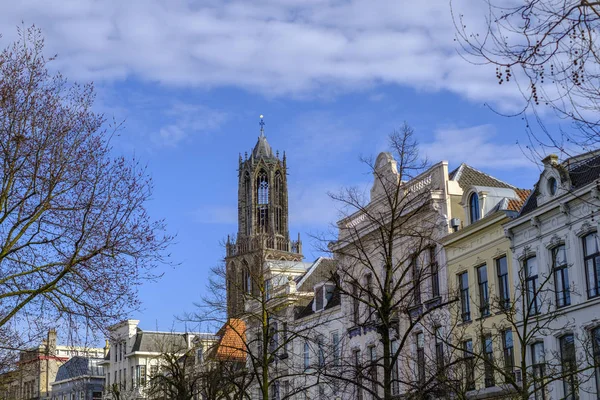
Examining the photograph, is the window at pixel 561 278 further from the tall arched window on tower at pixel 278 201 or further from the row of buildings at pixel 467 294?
the tall arched window on tower at pixel 278 201

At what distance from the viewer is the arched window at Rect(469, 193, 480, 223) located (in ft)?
135

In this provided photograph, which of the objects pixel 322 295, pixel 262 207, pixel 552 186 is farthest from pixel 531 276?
pixel 262 207

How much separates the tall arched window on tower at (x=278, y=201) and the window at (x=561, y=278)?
112 metres

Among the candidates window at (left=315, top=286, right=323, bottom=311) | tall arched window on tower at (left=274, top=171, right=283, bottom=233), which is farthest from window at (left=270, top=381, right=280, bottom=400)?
tall arched window on tower at (left=274, top=171, right=283, bottom=233)

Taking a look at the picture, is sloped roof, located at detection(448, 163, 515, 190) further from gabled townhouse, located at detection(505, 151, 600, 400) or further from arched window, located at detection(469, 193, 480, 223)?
gabled townhouse, located at detection(505, 151, 600, 400)

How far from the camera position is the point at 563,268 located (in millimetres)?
35031

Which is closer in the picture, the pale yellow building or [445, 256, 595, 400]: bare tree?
[445, 256, 595, 400]: bare tree

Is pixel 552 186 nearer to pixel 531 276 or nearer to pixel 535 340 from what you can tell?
pixel 531 276

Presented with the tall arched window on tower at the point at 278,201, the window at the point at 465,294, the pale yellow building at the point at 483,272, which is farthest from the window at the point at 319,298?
the tall arched window on tower at the point at 278,201

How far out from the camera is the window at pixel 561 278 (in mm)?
34750

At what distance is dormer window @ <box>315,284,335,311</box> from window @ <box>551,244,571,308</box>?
68.2 ft

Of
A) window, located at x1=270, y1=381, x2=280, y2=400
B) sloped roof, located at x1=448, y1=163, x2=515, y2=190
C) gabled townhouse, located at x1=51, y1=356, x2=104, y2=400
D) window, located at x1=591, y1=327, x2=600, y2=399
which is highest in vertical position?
sloped roof, located at x1=448, y1=163, x2=515, y2=190

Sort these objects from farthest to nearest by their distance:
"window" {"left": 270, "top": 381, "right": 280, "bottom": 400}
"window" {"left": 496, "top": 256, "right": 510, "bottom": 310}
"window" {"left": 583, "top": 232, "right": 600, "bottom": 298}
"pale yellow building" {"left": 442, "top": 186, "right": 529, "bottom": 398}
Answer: "window" {"left": 270, "top": 381, "right": 280, "bottom": 400} < "window" {"left": 496, "top": 256, "right": 510, "bottom": 310} < "pale yellow building" {"left": 442, "top": 186, "right": 529, "bottom": 398} < "window" {"left": 583, "top": 232, "right": 600, "bottom": 298}

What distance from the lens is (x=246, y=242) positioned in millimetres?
143625
